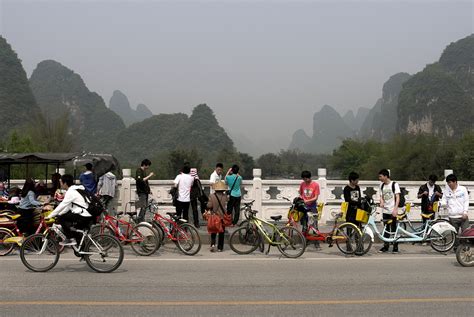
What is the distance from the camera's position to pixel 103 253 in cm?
819

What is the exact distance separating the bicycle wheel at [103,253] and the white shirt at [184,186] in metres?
3.92

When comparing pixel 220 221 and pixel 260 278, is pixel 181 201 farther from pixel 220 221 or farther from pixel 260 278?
pixel 260 278

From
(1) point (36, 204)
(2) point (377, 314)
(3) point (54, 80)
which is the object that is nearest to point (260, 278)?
(2) point (377, 314)

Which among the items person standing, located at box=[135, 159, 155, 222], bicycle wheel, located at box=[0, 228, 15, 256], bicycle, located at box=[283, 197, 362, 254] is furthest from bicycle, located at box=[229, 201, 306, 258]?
bicycle wheel, located at box=[0, 228, 15, 256]

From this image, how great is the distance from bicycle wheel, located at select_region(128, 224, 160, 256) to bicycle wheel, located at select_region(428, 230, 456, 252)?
19.4ft

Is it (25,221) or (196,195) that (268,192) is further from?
(25,221)

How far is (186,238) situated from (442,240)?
559cm

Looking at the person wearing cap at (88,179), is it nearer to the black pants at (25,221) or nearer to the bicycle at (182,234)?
the black pants at (25,221)

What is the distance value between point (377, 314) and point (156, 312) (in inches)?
108

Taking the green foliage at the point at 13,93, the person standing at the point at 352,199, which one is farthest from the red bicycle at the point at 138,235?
the green foliage at the point at 13,93

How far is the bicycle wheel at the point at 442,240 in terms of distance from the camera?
10.2 meters

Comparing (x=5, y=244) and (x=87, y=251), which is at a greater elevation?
(x=87, y=251)

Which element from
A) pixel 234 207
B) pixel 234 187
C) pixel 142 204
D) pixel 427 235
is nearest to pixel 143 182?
pixel 142 204

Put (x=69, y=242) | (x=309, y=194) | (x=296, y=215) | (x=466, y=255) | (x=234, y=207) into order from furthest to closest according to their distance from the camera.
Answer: (x=234, y=207), (x=309, y=194), (x=296, y=215), (x=466, y=255), (x=69, y=242)
